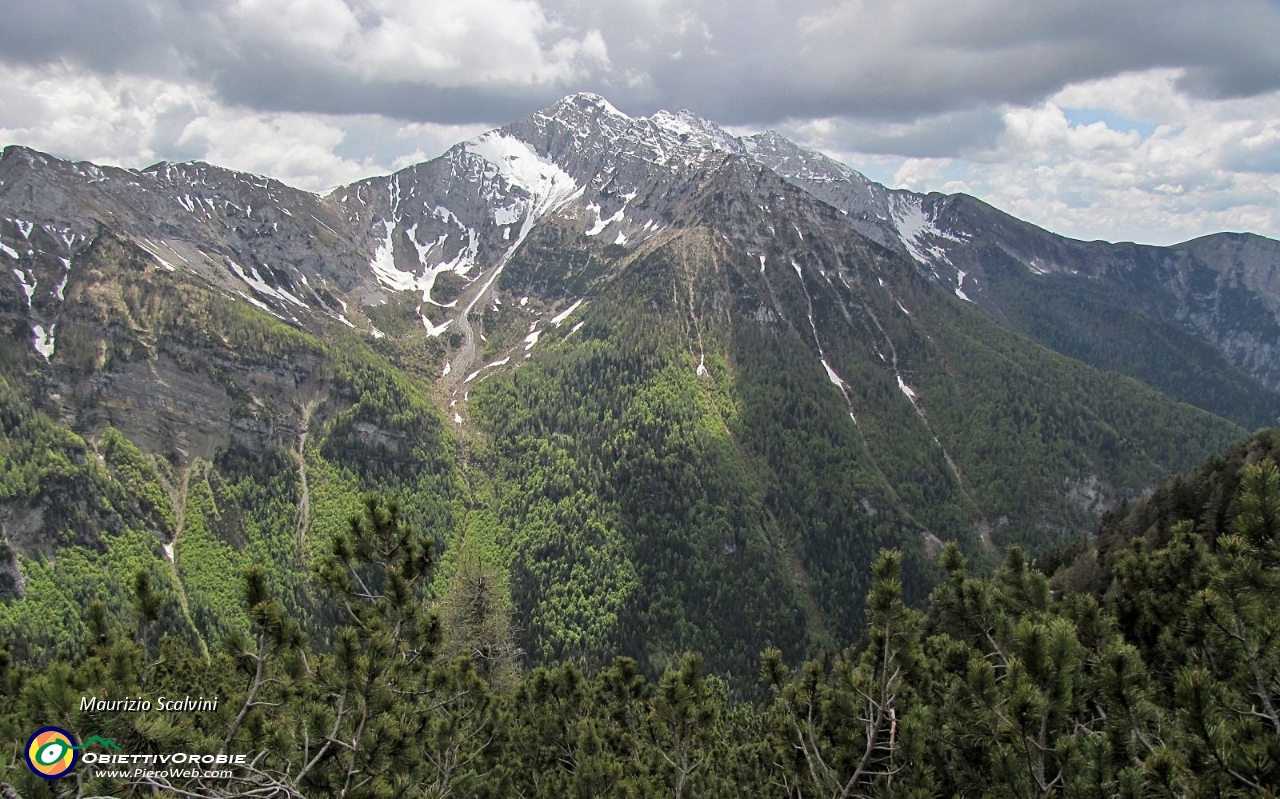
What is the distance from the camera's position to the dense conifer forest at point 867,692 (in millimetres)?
7207

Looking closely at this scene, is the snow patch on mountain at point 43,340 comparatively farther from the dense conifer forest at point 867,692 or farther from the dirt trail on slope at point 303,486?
the dense conifer forest at point 867,692

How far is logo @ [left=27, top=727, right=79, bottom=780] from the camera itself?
21.9 feet

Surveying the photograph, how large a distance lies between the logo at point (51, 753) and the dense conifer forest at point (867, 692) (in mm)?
133

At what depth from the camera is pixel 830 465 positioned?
17225cm

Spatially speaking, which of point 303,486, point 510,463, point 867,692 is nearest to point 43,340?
point 303,486

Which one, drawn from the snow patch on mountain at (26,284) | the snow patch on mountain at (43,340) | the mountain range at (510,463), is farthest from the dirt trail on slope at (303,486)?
the snow patch on mountain at (26,284)

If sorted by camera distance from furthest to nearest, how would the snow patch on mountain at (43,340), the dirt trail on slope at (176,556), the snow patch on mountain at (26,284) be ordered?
the snow patch on mountain at (26,284) → the snow patch on mountain at (43,340) → the dirt trail on slope at (176,556)

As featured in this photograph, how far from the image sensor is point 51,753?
22.6 feet

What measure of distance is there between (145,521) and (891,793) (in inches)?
6157

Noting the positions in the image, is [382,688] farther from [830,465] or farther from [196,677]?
[830,465]

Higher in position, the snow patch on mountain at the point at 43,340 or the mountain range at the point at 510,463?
the snow patch on mountain at the point at 43,340

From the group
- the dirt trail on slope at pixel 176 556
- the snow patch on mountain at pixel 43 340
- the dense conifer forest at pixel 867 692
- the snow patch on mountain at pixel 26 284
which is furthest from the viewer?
the snow patch on mountain at pixel 26 284

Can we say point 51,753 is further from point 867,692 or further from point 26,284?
point 26,284

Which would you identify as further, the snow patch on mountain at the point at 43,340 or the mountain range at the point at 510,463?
the snow patch on mountain at the point at 43,340
